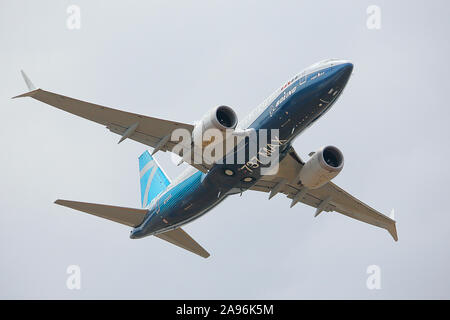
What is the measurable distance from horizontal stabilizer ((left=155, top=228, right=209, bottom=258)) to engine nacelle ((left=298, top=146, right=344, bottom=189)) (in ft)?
27.1

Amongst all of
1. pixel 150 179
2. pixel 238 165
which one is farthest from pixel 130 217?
pixel 238 165

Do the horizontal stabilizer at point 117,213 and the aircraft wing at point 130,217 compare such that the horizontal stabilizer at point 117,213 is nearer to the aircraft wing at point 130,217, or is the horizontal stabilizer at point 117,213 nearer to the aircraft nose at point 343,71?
the aircraft wing at point 130,217

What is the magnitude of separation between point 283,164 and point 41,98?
1422 centimetres

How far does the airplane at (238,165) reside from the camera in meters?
31.0

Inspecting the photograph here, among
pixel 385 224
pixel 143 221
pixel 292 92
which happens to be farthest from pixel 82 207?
pixel 385 224

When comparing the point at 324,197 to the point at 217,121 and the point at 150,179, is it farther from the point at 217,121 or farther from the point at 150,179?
the point at 217,121

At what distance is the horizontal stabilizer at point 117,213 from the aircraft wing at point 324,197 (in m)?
7.07

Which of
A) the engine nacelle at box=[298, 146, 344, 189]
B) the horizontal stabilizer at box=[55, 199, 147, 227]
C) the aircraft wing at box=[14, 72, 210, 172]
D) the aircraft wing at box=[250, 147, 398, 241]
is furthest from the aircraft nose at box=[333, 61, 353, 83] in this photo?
the horizontal stabilizer at box=[55, 199, 147, 227]

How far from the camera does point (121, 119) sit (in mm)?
32875

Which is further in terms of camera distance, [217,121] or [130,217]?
[130,217]

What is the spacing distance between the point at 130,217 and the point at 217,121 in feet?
34.1

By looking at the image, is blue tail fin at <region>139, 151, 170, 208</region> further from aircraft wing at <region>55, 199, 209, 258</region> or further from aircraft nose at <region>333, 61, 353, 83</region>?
aircraft nose at <region>333, 61, 353, 83</region>

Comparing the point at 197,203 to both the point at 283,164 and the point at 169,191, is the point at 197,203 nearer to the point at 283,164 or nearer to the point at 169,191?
the point at 169,191

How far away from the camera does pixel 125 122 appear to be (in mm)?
33094
